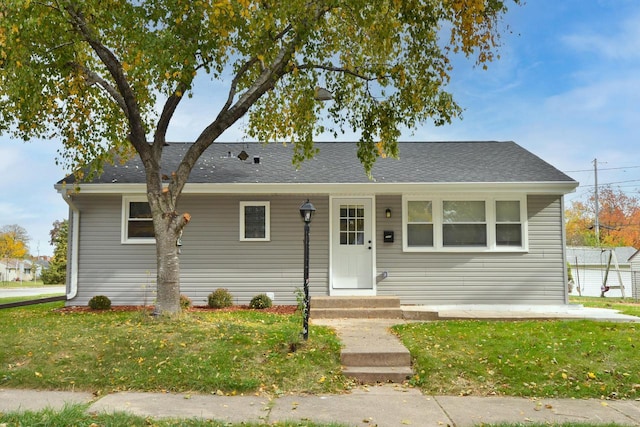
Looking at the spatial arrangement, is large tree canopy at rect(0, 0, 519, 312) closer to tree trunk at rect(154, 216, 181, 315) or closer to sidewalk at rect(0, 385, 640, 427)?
tree trunk at rect(154, 216, 181, 315)

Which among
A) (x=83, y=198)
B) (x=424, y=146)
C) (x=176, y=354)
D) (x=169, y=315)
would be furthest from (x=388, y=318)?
(x=83, y=198)

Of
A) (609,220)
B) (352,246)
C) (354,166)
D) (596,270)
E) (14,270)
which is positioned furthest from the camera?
(14,270)

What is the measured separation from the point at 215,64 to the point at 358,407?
7311 mm

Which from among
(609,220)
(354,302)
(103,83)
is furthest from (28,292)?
(609,220)

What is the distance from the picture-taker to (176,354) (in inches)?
258

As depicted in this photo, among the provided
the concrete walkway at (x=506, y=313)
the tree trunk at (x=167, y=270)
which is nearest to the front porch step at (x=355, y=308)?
the concrete walkway at (x=506, y=313)

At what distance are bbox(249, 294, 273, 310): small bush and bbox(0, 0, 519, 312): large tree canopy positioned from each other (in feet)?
9.23

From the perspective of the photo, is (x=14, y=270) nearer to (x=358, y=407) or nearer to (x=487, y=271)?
(x=487, y=271)

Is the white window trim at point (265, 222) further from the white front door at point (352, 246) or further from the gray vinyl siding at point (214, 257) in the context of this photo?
the white front door at point (352, 246)

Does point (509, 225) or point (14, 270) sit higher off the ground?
point (509, 225)

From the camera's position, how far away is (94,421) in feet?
14.9

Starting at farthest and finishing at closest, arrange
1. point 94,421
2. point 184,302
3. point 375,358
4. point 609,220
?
point 609,220 < point 184,302 < point 375,358 < point 94,421

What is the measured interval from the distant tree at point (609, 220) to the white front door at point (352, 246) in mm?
36134

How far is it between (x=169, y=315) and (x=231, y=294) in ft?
10.9
